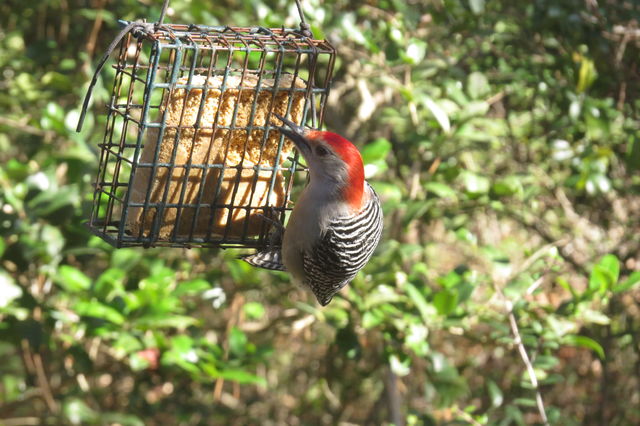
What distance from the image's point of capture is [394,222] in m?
5.70

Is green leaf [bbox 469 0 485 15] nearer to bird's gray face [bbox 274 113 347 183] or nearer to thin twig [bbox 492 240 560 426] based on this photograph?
thin twig [bbox 492 240 560 426]

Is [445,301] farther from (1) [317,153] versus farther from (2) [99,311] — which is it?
(2) [99,311]

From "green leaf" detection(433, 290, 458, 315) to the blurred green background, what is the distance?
0.03 feet

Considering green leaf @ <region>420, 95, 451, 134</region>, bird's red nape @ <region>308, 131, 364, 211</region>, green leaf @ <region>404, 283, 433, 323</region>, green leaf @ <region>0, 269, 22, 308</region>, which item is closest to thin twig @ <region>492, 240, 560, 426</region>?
green leaf @ <region>404, 283, 433, 323</region>

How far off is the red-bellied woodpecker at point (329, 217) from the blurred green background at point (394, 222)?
2.63 feet

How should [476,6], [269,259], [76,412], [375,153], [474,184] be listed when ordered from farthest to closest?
1. [76,412]
2. [474,184]
3. [476,6]
4. [375,153]
5. [269,259]

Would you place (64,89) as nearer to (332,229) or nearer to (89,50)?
(89,50)

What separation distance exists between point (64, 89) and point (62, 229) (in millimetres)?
944

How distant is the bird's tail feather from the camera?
355 centimetres

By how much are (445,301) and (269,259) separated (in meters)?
1.19

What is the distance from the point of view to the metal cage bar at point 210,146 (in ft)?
10.3

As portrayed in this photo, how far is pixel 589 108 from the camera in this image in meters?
4.93

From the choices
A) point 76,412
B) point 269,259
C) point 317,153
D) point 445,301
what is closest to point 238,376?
point 445,301

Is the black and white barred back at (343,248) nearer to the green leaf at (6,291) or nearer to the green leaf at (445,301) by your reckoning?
the green leaf at (445,301)
